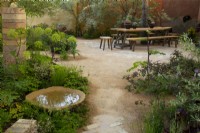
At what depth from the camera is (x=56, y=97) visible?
460 cm

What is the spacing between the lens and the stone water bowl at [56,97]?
4.19 meters

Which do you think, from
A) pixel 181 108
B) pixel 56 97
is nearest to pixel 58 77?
pixel 56 97

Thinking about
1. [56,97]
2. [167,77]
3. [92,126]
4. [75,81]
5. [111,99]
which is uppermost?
[167,77]

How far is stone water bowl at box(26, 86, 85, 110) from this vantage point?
4.19 meters

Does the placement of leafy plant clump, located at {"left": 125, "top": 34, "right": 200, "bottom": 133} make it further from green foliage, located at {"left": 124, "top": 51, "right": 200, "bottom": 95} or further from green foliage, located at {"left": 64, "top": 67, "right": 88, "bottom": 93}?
green foliage, located at {"left": 64, "top": 67, "right": 88, "bottom": 93}

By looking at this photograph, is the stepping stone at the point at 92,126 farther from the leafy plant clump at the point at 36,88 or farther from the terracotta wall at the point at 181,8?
the terracotta wall at the point at 181,8

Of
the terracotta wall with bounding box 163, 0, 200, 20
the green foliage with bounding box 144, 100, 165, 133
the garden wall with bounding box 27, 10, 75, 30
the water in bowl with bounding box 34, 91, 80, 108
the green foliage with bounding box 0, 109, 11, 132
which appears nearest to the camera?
the green foliage with bounding box 144, 100, 165, 133

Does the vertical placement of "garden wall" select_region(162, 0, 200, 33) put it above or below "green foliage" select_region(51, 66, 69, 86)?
above

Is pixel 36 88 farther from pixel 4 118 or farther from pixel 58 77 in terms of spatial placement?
pixel 4 118

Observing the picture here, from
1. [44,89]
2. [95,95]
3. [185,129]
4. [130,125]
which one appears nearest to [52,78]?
[44,89]

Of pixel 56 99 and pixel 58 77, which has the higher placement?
pixel 58 77

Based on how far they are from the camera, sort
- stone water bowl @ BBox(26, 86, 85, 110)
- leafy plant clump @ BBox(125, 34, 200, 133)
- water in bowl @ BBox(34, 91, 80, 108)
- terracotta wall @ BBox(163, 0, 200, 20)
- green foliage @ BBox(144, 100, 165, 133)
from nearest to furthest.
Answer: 1. leafy plant clump @ BBox(125, 34, 200, 133)
2. green foliage @ BBox(144, 100, 165, 133)
3. stone water bowl @ BBox(26, 86, 85, 110)
4. water in bowl @ BBox(34, 91, 80, 108)
5. terracotta wall @ BBox(163, 0, 200, 20)

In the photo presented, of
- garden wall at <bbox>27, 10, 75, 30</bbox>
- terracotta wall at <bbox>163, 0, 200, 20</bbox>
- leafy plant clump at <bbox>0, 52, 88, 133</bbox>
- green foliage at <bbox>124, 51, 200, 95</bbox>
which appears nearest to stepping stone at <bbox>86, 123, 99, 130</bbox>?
leafy plant clump at <bbox>0, 52, 88, 133</bbox>

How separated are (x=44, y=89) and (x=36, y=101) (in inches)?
19.7
